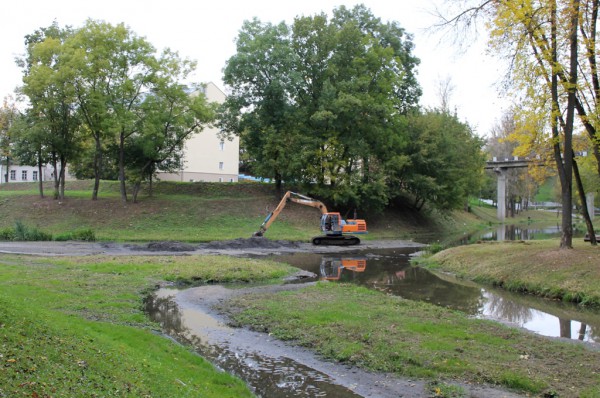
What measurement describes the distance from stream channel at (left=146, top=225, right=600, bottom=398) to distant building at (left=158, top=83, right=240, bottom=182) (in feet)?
125

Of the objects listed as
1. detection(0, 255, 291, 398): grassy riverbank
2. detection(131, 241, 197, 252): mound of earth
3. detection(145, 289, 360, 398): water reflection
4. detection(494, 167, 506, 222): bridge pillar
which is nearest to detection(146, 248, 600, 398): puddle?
detection(145, 289, 360, 398): water reflection

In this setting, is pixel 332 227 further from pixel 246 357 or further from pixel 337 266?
pixel 246 357

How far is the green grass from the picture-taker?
28.1ft

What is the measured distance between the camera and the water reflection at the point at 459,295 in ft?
44.9

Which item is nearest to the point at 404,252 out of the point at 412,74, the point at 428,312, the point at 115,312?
the point at 428,312

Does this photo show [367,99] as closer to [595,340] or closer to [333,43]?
[333,43]

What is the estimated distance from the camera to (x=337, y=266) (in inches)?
979

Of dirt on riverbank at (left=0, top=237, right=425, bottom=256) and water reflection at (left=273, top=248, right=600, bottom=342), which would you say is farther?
dirt on riverbank at (left=0, top=237, right=425, bottom=256)

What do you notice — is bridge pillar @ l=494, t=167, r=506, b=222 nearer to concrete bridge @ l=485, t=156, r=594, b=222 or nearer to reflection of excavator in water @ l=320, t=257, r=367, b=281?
concrete bridge @ l=485, t=156, r=594, b=222

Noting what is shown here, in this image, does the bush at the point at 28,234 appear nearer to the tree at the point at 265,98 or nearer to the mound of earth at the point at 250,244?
the mound of earth at the point at 250,244

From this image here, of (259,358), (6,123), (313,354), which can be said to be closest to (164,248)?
(259,358)

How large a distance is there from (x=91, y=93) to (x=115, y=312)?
1162 inches

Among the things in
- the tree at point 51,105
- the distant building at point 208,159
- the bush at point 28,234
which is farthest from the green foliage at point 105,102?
the distant building at point 208,159

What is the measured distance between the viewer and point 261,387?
841cm
